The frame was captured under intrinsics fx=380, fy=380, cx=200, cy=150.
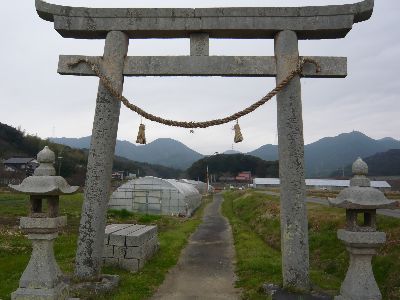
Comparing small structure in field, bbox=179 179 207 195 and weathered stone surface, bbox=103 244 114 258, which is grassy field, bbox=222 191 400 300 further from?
small structure in field, bbox=179 179 207 195

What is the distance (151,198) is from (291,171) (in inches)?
999

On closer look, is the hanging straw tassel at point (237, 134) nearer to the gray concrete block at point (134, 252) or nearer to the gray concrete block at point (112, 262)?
the gray concrete block at point (134, 252)

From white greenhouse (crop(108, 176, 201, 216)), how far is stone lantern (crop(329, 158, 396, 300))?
26096mm

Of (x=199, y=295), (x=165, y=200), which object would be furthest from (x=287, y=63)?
(x=165, y=200)

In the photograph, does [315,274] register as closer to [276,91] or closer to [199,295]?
[199,295]

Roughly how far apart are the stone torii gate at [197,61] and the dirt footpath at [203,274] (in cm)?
193

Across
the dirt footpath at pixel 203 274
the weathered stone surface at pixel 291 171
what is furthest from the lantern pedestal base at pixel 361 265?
the dirt footpath at pixel 203 274

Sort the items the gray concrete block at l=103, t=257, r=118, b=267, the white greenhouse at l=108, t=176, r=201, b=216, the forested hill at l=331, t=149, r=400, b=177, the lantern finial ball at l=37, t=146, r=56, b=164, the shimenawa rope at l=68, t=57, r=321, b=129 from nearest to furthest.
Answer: the lantern finial ball at l=37, t=146, r=56, b=164, the shimenawa rope at l=68, t=57, r=321, b=129, the gray concrete block at l=103, t=257, r=118, b=267, the white greenhouse at l=108, t=176, r=201, b=216, the forested hill at l=331, t=149, r=400, b=177

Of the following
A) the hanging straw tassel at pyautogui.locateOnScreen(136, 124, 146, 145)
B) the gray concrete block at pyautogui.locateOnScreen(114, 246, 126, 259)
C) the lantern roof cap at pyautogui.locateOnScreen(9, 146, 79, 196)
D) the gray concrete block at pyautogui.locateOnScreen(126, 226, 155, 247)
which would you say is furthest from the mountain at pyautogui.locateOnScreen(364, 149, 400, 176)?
the lantern roof cap at pyautogui.locateOnScreen(9, 146, 79, 196)

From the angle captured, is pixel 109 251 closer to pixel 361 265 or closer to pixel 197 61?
pixel 197 61

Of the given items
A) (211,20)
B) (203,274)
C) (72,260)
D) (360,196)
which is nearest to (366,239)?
(360,196)

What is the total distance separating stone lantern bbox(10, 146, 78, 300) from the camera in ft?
20.7

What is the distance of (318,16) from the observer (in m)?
8.29

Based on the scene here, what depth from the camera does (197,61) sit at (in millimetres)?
8500
